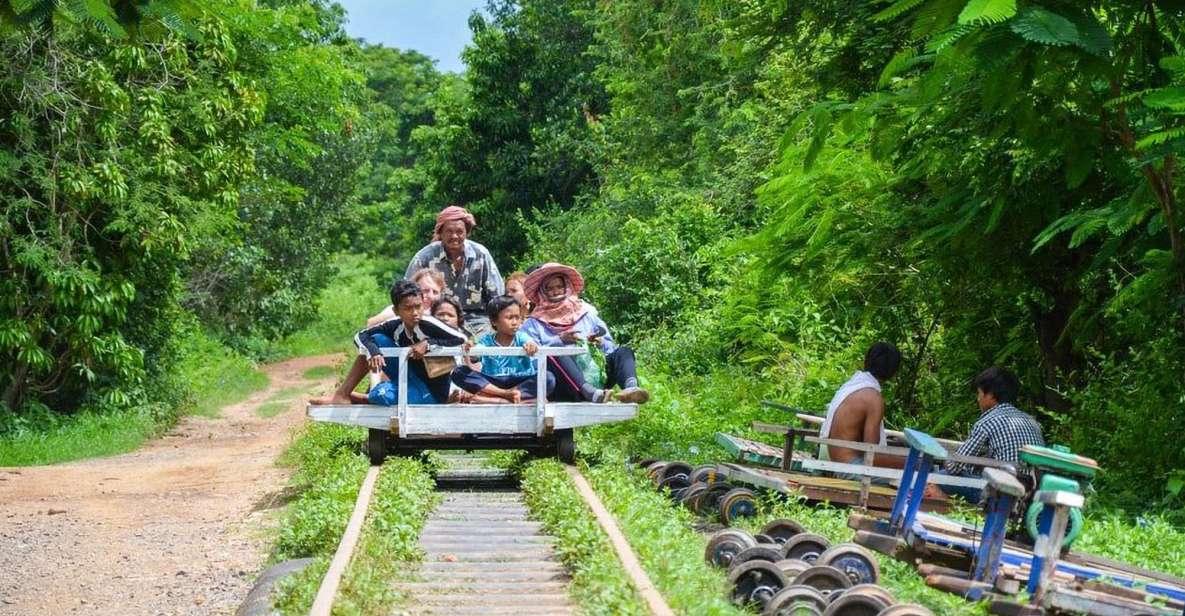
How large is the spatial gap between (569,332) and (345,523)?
4.04 meters

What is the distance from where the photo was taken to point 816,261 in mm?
13562

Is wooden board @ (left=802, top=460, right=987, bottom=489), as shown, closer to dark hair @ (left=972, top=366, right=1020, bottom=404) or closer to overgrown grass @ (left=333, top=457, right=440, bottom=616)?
dark hair @ (left=972, top=366, right=1020, bottom=404)

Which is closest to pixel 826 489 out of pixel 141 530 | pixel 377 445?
pixel 377 445

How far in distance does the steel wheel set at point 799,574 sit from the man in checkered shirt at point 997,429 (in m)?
1.62

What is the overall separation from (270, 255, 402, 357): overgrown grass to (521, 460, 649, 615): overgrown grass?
2855 cm

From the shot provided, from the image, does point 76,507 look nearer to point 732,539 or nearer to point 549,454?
point 549,454

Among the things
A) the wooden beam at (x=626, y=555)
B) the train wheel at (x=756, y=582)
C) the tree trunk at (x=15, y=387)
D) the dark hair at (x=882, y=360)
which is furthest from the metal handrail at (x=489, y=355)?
the tree trunk at (x=15, y=387)

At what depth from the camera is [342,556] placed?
7359 millimetres

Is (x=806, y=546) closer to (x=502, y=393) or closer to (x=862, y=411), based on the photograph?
(x=862, y=411)

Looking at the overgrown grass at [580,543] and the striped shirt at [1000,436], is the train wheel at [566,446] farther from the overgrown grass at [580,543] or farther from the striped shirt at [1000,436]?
the striped shirt at [1000,436]

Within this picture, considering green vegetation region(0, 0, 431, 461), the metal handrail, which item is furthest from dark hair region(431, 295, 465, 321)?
green vegetation region(0, 0, 431, 461)

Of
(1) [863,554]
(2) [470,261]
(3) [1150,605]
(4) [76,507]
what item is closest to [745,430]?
(2) [470,261]

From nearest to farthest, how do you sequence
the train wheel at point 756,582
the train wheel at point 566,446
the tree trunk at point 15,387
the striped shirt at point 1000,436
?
the train wheel at point 756,582
the striped shirt at point 1000,436
the train wheel at point 566,446
the tree trunk at point 15,387

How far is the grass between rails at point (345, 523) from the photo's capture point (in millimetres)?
6898
